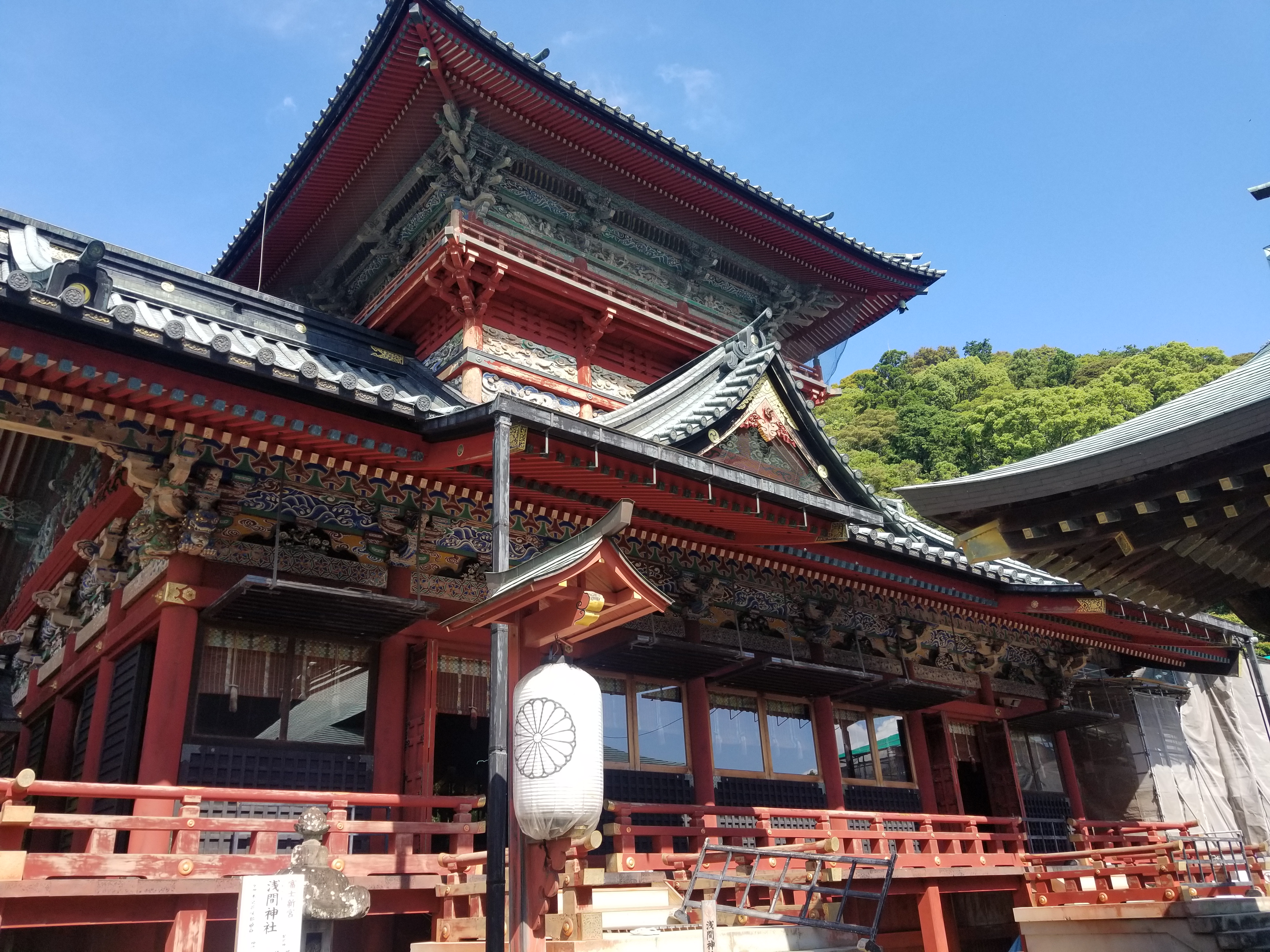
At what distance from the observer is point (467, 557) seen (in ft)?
35.5

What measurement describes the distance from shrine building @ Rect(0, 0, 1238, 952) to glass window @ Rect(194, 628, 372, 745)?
0.12 feet

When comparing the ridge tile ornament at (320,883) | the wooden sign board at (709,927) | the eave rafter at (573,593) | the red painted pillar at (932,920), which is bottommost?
the red painted pillar at (932,920)

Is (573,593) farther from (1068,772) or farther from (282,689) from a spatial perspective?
(1068,772)

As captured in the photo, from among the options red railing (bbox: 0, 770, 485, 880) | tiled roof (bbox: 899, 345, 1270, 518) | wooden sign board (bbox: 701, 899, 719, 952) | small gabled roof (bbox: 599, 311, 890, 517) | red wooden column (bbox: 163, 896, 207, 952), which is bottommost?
wooden sign board (bbox: 701, 899, 719, 952)

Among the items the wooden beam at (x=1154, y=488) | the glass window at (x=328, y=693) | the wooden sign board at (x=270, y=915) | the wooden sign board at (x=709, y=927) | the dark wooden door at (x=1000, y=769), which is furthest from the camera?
the dark wooden door at (x=1000, y=769)

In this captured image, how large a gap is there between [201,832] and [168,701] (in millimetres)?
1349

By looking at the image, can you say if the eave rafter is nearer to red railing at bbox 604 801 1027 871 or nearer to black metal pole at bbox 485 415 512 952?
black metal pole at bbox 485 415 512 952

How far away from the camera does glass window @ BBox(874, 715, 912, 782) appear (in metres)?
15.1

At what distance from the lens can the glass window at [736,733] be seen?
12875 millimetres

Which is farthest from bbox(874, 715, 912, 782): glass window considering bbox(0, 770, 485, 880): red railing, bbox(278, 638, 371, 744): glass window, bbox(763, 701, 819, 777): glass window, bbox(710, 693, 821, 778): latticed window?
bbox(278, 638, 371, 744): glass window

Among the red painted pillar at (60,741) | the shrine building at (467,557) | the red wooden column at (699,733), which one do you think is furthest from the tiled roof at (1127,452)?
the red painted pillar at (60,741)

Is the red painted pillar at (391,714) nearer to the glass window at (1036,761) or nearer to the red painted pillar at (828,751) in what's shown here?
the red painted pillar at (828,751)

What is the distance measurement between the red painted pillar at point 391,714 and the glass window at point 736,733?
15.0ft

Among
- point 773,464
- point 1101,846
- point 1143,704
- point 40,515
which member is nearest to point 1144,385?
point 1143,704
